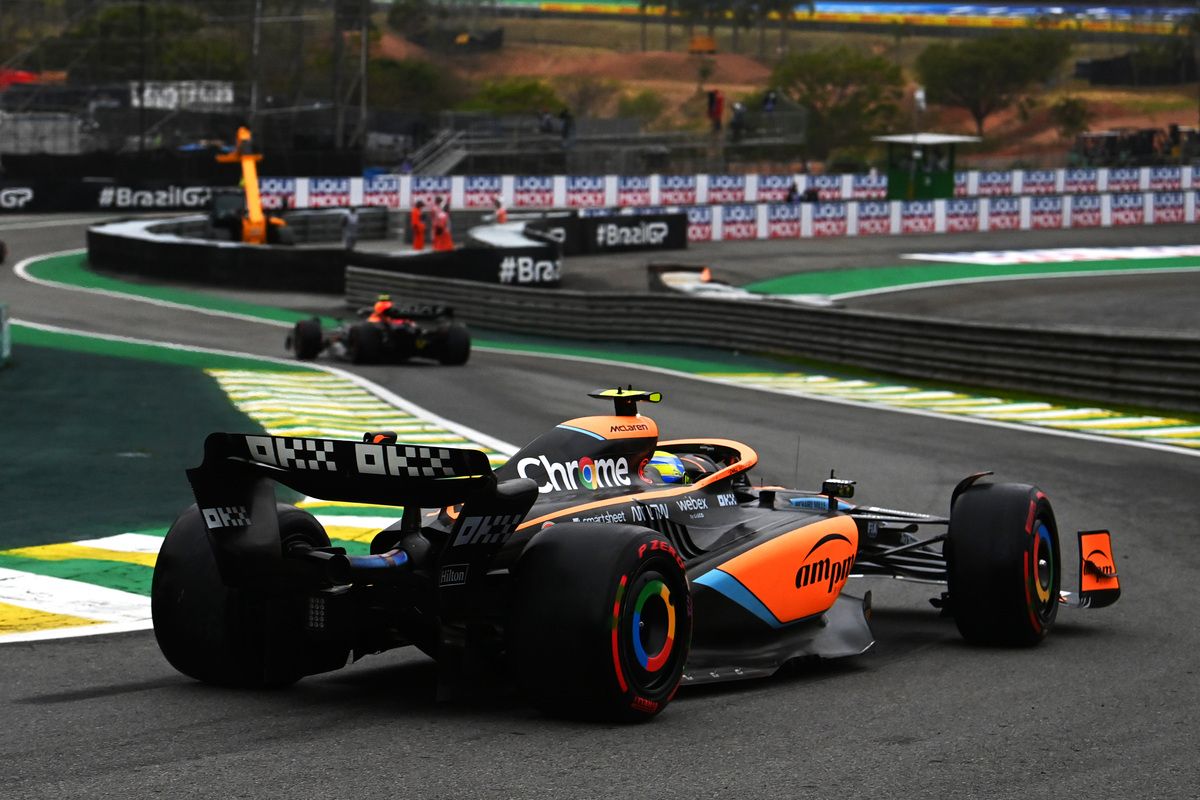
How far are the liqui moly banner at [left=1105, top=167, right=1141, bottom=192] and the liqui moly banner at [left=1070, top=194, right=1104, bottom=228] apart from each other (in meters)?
6.91

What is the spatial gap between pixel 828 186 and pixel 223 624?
5810cm

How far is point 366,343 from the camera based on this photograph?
1003 inches

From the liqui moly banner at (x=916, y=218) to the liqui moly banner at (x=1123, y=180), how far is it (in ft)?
41.2

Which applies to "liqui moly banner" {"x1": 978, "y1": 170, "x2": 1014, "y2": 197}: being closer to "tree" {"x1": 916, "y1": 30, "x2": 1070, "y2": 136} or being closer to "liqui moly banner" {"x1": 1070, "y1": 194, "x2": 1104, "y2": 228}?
"liqui moly banner" {"x1": 1070, "y1": 194, "x2": 1104, "y2": 228}

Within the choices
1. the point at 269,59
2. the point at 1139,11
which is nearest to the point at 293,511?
the point at 269,59

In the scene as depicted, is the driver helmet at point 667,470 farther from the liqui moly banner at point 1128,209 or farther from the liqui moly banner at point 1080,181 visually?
the liqui moly banner at point 1080,181

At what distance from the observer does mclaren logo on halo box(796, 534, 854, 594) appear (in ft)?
26.8

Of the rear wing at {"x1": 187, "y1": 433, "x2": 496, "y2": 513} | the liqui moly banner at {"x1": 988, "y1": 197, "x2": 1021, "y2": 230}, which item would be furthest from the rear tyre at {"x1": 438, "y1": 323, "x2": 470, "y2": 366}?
the liqui moly banner at {"x1": 988, "y1": 197, "x2": 1021, "y2": 230}

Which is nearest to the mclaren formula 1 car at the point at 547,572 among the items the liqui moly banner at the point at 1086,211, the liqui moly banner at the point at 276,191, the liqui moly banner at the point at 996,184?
the liqui moly banner at the point at 276,191

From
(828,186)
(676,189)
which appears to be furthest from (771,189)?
(676,189)

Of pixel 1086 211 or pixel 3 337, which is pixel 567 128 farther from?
pixel 3 337

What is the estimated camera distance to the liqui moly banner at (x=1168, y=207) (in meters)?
60.0

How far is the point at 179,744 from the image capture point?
6047 mm

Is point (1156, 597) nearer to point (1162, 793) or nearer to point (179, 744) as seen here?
point (1162, 793)
